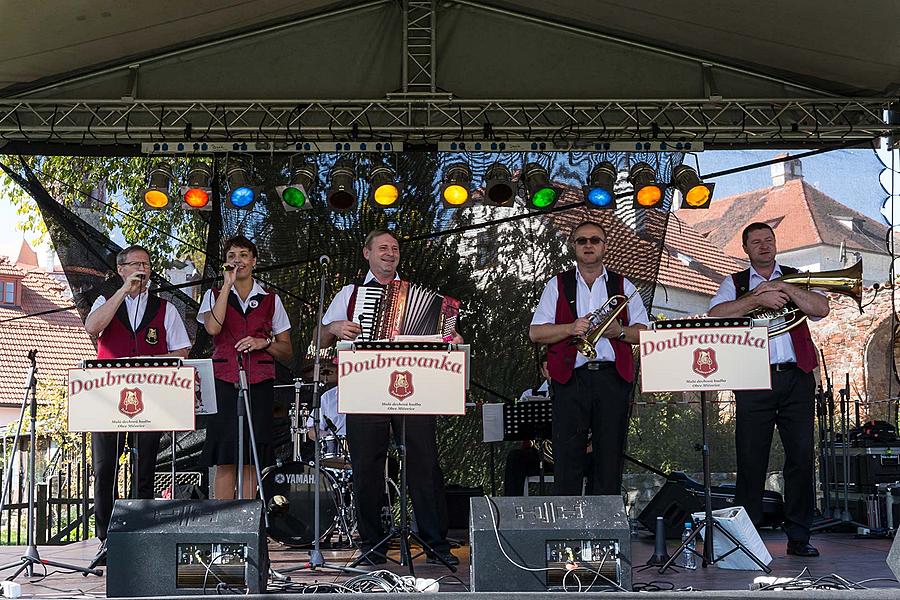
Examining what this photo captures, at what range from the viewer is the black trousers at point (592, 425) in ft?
19.6

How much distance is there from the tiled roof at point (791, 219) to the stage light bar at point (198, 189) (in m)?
4.12

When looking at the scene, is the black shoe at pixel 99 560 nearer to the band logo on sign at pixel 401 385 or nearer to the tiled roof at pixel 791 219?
the band logo on sign at pixel 401 385

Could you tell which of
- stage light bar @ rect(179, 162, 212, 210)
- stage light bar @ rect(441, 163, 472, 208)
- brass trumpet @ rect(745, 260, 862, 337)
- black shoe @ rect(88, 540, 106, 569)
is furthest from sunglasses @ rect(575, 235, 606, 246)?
stage light bar @ rect(179, 162, 212, 210)

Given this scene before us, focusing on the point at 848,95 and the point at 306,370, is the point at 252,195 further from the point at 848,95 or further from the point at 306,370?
the point at 848,95

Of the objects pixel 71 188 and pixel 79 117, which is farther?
pixel 71 188

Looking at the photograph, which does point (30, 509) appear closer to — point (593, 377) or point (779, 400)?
point (593, 377)

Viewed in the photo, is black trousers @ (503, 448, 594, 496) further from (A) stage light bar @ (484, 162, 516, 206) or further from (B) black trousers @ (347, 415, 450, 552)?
(B) black trousers @ (347, 415, 450, 552)

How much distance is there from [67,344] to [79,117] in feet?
44.4

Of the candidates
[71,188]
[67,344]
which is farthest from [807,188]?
[67,344]

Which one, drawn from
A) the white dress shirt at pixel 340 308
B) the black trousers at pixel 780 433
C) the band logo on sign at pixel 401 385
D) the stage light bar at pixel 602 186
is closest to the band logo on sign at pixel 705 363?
the black trousers at pixel 780 433

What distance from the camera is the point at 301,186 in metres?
8.13

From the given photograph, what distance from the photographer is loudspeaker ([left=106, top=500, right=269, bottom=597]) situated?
4.30 m

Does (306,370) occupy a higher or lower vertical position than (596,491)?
higher

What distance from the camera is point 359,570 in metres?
5.18
